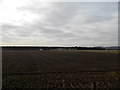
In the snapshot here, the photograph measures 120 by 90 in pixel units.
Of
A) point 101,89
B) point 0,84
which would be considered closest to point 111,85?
point 101,89

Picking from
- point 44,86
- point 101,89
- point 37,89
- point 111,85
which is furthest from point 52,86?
point 111,85

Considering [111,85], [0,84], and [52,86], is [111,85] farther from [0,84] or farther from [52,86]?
[0,84]

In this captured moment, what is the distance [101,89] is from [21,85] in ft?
17.9

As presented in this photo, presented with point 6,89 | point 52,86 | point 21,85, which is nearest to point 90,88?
point 52,86

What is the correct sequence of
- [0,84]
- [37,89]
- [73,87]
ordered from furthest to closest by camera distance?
[0,84], [73,87], [37,89]

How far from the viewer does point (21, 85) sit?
967 cm

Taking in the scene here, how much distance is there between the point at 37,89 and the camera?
876 cm

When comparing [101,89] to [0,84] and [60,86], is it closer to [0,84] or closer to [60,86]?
[60,86]

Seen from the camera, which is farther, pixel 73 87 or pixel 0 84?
pixel 0 84

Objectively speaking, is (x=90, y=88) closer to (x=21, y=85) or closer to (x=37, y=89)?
(x=37, y=89)

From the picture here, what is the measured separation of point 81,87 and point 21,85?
4.18 meters

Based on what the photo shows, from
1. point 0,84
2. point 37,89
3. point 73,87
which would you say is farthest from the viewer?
point 0,84

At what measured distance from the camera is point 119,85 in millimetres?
9930

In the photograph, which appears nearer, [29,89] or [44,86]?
[29,89]
